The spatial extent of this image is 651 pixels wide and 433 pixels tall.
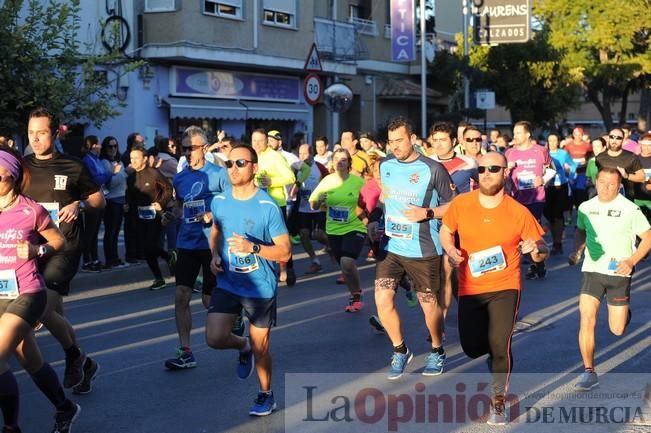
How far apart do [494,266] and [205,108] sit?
20.3m

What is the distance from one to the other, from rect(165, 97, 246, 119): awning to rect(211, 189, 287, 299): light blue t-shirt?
19130 millimetres

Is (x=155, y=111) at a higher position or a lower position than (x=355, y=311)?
higher

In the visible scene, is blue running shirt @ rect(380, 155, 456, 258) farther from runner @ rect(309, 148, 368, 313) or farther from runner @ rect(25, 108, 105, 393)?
runner @ rect(309, 148, 368, 313)

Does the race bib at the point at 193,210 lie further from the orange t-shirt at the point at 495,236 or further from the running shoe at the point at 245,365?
the orange t-shirt at the point at 495,236

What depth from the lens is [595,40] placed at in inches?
1480

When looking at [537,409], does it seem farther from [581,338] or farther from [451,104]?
[451,104]

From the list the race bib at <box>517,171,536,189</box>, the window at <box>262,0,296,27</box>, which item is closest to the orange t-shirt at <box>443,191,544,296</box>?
the race bib at <box>517,171,536,189</box>

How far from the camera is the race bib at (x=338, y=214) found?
11578 mm

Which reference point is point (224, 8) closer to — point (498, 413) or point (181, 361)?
point (181, 361)

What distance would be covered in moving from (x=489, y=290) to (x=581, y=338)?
1.21m

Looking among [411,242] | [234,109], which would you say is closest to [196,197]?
[411,242]

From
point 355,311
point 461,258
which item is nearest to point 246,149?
point 461,258

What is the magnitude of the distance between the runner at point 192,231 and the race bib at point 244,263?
149cm

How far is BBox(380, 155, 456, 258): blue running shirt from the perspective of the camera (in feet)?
26.6
